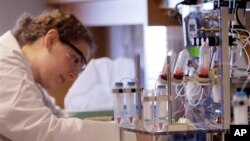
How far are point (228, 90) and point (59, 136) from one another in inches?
18.1

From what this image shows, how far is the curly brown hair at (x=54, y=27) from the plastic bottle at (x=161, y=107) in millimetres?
361

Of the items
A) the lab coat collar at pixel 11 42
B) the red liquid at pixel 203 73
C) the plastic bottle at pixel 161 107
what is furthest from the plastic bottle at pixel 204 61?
the lab coat collar at pixel 11 42

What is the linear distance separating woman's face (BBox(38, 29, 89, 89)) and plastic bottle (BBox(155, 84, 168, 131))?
34 cm

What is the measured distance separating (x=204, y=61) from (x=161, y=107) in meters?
0.17

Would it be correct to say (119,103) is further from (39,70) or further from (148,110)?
(39,70)

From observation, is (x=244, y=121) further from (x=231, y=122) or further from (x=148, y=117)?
(x=148, y=117)

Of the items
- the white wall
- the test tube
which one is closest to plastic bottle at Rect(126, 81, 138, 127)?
the test tube

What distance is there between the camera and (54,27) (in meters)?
1.38

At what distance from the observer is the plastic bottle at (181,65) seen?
1157 mm

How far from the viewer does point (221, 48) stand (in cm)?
113

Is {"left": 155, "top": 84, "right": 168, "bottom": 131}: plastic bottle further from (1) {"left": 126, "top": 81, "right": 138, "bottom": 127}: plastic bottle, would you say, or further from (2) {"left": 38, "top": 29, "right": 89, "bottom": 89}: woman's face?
(2) {"left": 38, "top": 29, "right": 89, "bottom": 89}: woman's face

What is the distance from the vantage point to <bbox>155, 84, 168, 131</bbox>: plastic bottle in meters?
1.13

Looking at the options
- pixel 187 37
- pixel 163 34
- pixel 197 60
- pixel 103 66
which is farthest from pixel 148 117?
pixel 103 66

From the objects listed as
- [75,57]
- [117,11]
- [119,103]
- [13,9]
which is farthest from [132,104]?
[13,9]
